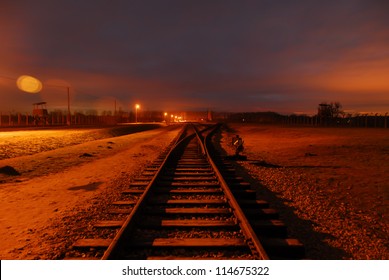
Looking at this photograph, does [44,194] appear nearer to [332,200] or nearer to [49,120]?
[332,200]

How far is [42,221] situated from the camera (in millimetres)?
5160

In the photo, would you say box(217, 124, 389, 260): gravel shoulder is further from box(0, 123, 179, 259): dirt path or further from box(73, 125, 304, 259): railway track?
box(0, 123, 179, 259): dirt path

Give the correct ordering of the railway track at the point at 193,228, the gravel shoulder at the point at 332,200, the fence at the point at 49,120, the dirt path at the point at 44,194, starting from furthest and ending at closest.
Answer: the fence at the point at 49,120, the dirt path at the point at 44,194, the gravel shoulder at the point at 332,200, the railway track at the point at 193,228

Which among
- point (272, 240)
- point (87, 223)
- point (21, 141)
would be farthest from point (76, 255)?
point (21, 141)

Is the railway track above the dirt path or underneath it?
above

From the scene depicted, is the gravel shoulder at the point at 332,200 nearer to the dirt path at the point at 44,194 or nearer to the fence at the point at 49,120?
the dirt path at the point at 44,194

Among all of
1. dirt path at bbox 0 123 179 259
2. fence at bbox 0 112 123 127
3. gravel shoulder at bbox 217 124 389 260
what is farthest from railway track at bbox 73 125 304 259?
fence at bbox 0 112 123 127

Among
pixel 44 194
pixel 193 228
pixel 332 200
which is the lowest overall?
pixel 44 194

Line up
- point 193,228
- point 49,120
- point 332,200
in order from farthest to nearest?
point 49,120
point 332,200
point 193,228

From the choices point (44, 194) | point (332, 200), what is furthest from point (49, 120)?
point (332, 200)

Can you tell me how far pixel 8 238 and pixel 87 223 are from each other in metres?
1.15

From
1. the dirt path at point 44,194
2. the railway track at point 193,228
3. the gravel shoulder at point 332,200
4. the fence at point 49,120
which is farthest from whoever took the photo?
the fence at point 49,120

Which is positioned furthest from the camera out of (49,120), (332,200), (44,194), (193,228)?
(49,120)

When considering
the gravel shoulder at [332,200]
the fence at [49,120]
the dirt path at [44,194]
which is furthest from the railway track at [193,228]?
the fence at [49,120]
